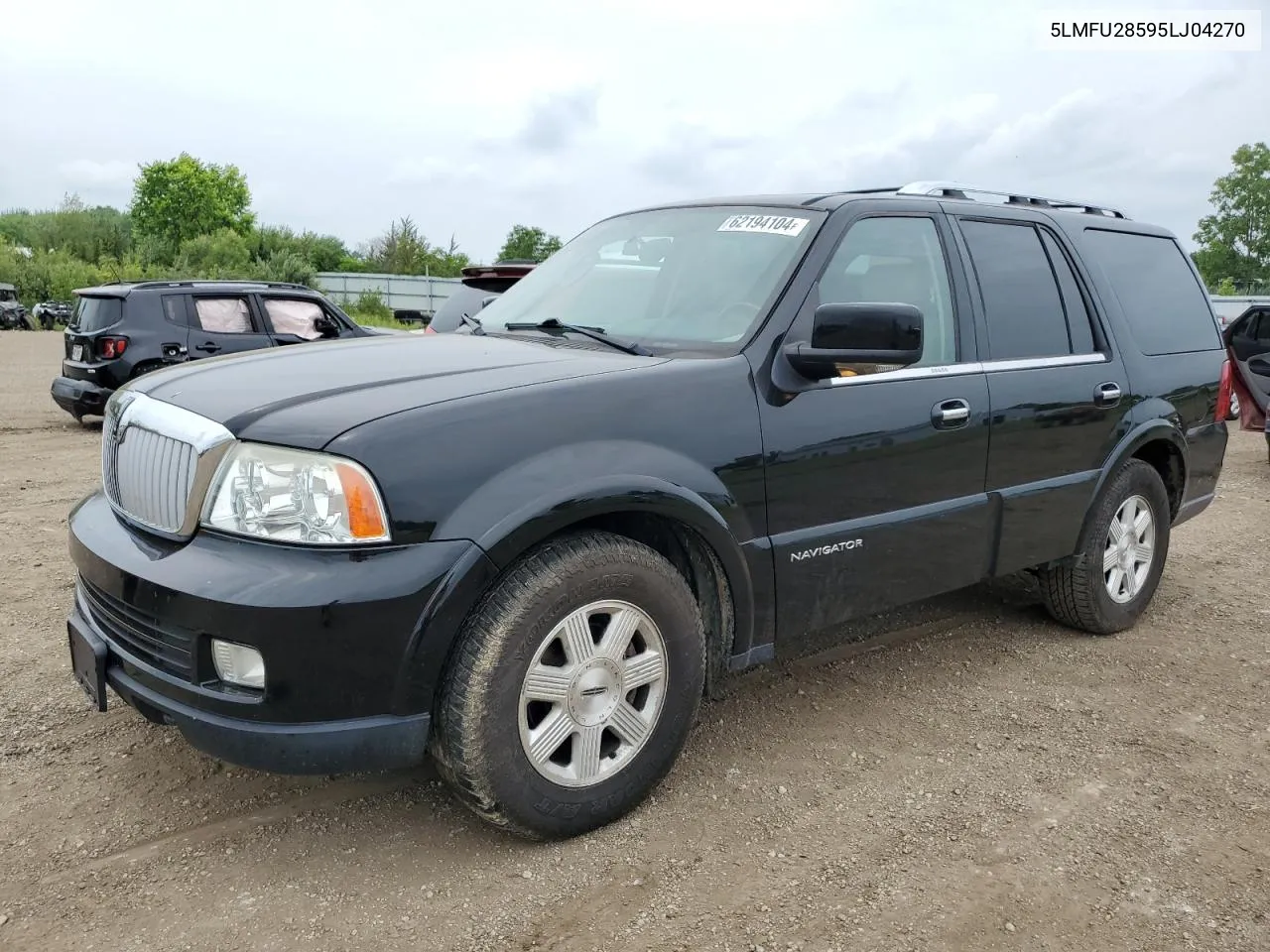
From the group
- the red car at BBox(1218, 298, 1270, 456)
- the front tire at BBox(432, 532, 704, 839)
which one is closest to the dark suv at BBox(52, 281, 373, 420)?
the front tire at BBox(432, 532, 704, 839)

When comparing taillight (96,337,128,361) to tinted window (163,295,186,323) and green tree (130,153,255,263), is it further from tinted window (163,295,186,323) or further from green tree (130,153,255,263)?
green tree (130,153,255,263)

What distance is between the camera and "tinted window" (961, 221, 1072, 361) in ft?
13.0

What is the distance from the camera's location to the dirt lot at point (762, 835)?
2502 mm

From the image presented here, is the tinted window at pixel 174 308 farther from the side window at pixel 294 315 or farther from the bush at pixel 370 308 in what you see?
the bush at pixel 370 308

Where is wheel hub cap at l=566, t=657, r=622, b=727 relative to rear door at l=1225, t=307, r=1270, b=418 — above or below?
below

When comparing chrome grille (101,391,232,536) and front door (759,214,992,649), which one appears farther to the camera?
front door (759,214,992,649)

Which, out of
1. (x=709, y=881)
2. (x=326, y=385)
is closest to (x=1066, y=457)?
(x=709, y=881)

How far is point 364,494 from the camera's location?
2.42 meters

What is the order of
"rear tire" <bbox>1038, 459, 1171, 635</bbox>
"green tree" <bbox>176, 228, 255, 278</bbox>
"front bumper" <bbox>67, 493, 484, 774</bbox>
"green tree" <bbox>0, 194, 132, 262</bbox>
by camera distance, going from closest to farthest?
"front bumper" <bbox>67, 493, 484, 774</bbox> < "rear tire" <bbox>1038, 459, 1171, 635</bbox> < "green tree" <bbox>176, 228, 255, 278</bbox> < "green tree" <bbox>0, 194, 132, 262</bbox>

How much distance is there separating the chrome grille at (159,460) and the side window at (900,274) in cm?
200

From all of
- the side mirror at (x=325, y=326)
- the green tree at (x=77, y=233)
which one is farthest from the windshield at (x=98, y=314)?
the green tree at (x=77, y=233)

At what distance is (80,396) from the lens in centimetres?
1039

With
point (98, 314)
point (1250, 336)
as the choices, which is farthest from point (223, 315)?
point (1250, 336)

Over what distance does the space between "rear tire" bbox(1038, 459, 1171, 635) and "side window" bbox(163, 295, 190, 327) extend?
8960 mm
